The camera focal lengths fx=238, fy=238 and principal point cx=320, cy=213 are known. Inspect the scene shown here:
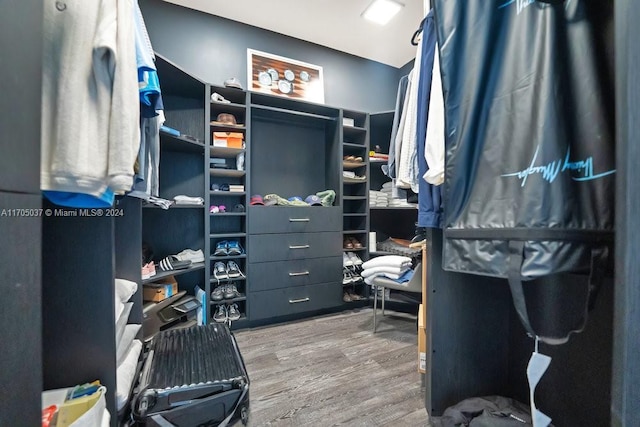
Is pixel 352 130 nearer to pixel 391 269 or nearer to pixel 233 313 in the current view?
pixel 391 269

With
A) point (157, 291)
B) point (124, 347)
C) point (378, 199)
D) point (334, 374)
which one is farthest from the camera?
point (378, 199)

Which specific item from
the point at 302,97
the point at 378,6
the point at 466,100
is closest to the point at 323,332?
the point at 466,100

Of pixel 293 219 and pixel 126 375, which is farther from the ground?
pixel 293 219

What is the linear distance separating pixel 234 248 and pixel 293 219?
0.55 meters

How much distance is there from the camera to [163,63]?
5.27 ft

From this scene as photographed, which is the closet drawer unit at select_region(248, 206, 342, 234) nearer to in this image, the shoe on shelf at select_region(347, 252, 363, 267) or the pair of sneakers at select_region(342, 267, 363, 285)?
the shoe on shelf at select_region(347, 252, 363, 267)

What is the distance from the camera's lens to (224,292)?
1.96m

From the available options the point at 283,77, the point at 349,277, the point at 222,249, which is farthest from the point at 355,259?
the point at 283,77

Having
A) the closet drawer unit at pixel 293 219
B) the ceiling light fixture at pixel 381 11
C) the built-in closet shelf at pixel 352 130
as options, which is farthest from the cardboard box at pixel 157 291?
the ceiling light fixture at pixel 381 11

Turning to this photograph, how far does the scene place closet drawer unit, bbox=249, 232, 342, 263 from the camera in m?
2.01

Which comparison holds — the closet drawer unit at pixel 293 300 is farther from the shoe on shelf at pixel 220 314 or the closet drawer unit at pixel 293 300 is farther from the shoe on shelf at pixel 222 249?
the shoe on shelf at pixel 222 249

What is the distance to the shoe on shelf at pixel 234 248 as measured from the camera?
6.56 feet

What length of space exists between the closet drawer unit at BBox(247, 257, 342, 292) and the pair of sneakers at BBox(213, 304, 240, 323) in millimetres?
227

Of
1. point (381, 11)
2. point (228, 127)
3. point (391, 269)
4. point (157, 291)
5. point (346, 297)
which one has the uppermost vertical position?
point (381, 11)
